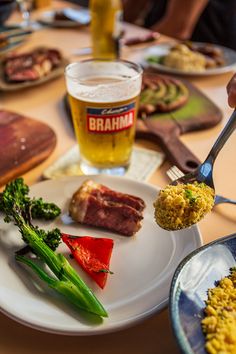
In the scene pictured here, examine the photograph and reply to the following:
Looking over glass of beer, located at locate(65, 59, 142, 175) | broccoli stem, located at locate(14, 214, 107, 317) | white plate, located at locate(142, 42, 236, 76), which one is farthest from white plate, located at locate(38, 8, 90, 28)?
broccoli stem, located at locate(14, 214, 107, 317)

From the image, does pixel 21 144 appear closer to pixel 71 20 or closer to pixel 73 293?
pixel 73 293

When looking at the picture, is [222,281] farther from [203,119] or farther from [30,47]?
[30,47]

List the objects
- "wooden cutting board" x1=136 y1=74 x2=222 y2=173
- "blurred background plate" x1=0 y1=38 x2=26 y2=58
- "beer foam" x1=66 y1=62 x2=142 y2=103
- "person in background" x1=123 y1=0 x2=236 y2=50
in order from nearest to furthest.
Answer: "beer foam" x1=66 y1=62 x2=142 y2=103
"wooden cutting board" x1=136 y1=74 x2=222 y2=173
"blurred background plate" x1=0 y1=38 x2=26 y2=58
"person in background" x1=123 y1=0 x2=236 y2=50

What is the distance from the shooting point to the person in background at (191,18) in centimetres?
208

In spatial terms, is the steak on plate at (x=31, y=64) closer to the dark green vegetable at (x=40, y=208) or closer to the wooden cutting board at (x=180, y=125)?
the wooden cutting board at (x=180, y=125)

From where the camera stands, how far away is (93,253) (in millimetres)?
671

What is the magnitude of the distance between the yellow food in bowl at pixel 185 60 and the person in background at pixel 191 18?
70cm

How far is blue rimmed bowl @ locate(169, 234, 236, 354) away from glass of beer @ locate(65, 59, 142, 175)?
0.37m

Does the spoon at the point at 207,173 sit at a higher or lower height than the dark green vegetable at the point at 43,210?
higher

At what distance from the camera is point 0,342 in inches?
22.9

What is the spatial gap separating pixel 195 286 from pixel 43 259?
0.23m

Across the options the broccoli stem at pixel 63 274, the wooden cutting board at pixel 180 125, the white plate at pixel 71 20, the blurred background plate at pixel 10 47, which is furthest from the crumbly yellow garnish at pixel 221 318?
the white plate at pixel 71 20

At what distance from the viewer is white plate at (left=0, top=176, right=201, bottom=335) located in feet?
1.84

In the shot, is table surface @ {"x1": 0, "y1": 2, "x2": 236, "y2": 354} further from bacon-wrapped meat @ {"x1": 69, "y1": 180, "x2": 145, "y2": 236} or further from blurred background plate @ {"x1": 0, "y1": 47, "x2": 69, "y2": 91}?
bacon-wrapped meat @ {"x1": 69, "y1": 180, "x2": 145, "y2": 236}
